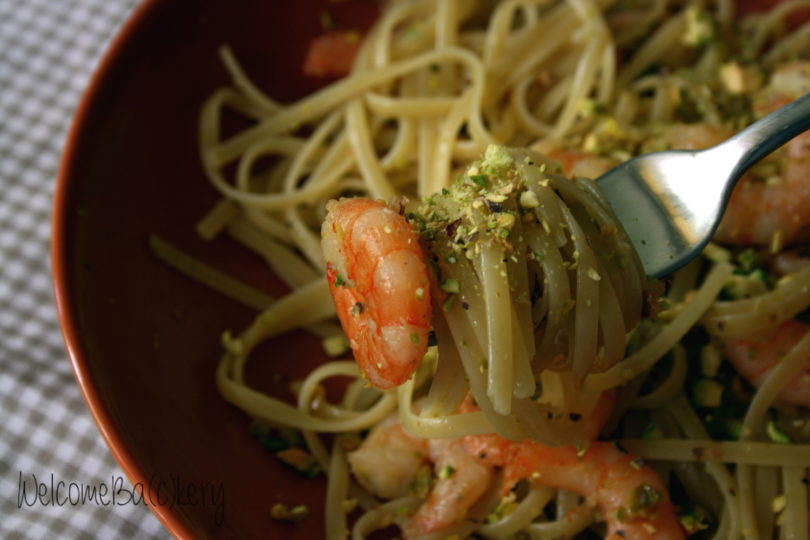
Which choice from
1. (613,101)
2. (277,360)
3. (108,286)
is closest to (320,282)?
(277,360)

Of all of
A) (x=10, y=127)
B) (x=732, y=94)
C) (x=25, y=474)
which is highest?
(x=732, y=94)

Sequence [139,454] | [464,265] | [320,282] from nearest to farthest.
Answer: [464,265] < [139,454] < [320,282]

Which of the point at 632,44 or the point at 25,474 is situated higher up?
the point at 632,44

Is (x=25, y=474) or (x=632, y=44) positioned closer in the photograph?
(x=25, y=474)

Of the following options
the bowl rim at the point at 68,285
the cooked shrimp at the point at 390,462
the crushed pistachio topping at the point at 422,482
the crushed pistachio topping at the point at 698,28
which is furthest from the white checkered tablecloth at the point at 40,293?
the crushed pistachio topping at the point at 698,28

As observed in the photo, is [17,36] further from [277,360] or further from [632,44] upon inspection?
[632,44]

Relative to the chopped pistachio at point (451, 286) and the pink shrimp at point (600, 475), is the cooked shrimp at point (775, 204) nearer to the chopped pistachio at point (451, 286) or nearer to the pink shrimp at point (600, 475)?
the pink shrimp at point (600, 475)

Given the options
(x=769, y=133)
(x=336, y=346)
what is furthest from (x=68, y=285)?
(x=769, y=133)
